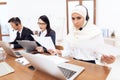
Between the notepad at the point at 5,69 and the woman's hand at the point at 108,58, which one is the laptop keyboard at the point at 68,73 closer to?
the woman's hand at the point at 108,58

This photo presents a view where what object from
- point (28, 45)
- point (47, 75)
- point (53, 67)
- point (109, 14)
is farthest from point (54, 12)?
point (53, 67)

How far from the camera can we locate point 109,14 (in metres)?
3.33

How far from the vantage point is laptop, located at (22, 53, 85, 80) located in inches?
40.8

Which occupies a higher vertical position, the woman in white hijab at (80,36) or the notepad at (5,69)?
the woman in white hijab at (80,36)

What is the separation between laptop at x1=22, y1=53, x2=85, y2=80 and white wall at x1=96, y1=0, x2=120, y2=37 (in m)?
2.17

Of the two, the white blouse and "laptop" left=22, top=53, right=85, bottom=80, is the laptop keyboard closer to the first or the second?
"laptop" left=22, top=53, right=85, bottom=80

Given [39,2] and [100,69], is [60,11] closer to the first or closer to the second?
[39,2]

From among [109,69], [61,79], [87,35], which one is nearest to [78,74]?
Answer: [61,79]

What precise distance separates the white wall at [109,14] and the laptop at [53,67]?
2.17 m

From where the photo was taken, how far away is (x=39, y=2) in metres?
4.12

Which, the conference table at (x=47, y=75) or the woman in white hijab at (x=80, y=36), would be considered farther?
the woman in white hijab at (x=80, y=36)

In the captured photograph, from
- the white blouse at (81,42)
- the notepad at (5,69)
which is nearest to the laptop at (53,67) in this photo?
the notepad at (5,69)

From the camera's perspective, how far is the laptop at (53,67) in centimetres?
104

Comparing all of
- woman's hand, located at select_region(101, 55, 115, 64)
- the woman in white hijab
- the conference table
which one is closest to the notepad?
the conference table
